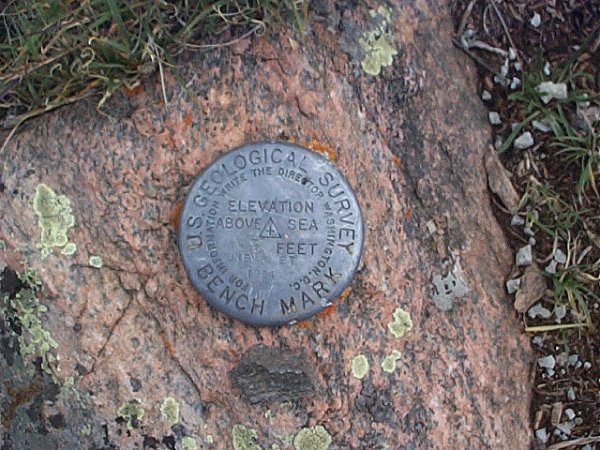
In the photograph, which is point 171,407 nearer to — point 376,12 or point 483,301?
point 483,301

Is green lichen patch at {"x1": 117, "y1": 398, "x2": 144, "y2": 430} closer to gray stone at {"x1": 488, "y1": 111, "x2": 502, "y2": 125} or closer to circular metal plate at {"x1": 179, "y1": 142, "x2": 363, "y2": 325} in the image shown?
circular metal plate at {"x1": 179, "y1": 142, "x2": 363, "y2": 325}

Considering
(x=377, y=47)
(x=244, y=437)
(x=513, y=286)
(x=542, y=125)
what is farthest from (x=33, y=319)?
(x=542, y=125)

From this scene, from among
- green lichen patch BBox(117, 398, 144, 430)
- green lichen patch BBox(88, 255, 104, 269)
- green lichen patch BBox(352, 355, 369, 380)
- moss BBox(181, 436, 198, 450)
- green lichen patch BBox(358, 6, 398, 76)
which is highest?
green lichen patch BBox(358, 6, 398, 76)

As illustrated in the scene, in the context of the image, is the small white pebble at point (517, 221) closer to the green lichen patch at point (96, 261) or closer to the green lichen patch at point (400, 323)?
the green lichen patch at point (400, 323)

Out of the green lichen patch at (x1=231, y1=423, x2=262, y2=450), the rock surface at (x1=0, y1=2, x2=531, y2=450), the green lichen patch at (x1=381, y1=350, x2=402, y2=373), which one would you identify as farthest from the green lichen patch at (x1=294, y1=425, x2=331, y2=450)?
the green lichen patch at (x1=381, y1=350, x2=402, y2=373)

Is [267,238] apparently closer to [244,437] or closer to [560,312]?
[244,437]
